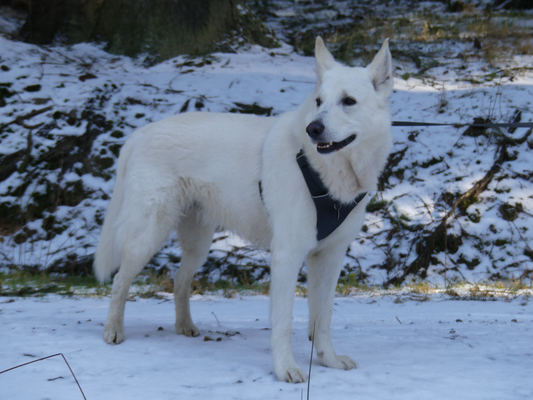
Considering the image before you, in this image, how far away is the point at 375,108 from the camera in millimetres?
2744

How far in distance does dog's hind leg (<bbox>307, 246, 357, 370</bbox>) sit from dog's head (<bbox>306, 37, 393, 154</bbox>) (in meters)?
0.70

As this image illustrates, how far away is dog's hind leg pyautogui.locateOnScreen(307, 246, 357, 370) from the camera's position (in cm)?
278

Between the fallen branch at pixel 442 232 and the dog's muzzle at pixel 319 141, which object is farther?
the fallen branch at pixel 442 232

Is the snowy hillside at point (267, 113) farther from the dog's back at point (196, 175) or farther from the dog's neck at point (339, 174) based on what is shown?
the dog's neck at point (339, 174)

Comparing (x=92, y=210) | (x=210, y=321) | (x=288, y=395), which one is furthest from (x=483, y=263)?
(x=92, y=210)

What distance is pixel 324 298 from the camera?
2.93 m

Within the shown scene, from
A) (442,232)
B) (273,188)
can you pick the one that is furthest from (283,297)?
(442,232)

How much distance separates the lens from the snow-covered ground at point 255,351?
2.28 metres

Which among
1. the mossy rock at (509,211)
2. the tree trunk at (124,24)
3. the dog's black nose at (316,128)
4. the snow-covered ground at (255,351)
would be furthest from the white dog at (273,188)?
Result: the tree trunk at (124,24)

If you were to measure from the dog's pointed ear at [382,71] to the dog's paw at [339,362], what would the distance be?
5.09 feet

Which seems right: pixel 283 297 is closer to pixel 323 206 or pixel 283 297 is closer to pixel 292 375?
pixel 292 375

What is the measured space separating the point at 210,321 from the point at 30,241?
118 inches

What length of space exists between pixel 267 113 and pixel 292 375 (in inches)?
203

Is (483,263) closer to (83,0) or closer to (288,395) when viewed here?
(288,395)
